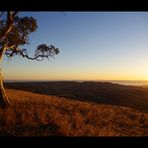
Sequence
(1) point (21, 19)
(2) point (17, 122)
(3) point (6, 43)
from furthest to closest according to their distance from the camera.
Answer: (1) point (21, 19) → (3) point (6, 43) → (2) point (17, 122)
